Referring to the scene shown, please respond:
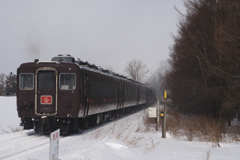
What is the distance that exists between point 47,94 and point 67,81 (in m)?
0.94

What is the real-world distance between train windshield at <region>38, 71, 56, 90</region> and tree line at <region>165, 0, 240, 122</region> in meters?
6.33

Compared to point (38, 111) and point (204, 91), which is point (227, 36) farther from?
point (38, 111)

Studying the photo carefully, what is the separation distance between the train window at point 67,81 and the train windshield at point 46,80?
0.30m

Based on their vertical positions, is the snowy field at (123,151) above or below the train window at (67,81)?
below

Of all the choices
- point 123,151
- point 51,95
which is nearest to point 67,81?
point 51,95

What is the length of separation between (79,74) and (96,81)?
268 centimetres

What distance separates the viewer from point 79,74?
44.1 ft

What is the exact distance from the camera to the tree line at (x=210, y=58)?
12.4 meters

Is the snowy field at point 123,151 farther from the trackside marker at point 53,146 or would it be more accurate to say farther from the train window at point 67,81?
the train window at point 67,81

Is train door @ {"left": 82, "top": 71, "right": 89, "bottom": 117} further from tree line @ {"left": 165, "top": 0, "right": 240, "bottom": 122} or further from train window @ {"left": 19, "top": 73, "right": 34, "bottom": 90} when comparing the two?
tree line @ {"left": 165, "top": 0, "right": 240, "bottom": 122}

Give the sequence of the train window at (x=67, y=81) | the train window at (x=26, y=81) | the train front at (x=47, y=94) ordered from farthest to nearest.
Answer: the train window at (x=26, y=81), the train window at (x=67, y=81), the train front at (x=47, y=94)

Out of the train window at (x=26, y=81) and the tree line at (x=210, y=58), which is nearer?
the tree line at (x=210, y=58)

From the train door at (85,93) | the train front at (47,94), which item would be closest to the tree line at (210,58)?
the train door at (85,93)

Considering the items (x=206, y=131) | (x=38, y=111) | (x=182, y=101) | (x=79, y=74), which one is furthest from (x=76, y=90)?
(x=182, y=101)
